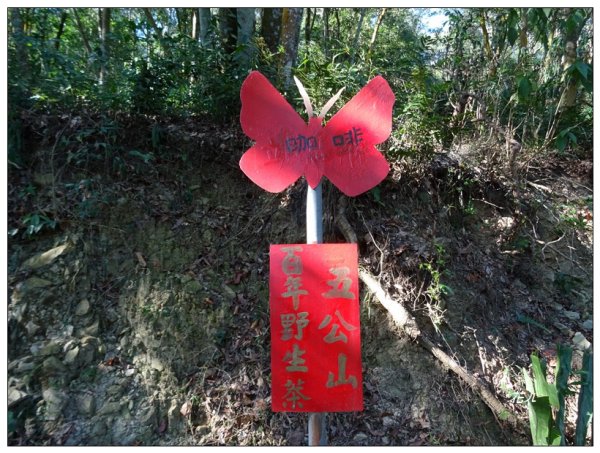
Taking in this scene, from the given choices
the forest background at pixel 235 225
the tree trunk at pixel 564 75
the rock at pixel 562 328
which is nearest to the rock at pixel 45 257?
the forest background at pixel 235 225

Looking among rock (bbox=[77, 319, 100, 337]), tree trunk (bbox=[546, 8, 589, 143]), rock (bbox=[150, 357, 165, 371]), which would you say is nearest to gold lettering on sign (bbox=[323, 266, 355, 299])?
rock (bbox=[150, 357, 165, 371])

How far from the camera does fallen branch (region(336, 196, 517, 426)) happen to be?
3072 mm

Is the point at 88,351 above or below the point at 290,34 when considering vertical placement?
below

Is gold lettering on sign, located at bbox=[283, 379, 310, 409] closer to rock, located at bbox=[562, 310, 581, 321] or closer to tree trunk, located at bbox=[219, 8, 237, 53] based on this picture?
rock, located at bbox=[562, 310, 581, 321]

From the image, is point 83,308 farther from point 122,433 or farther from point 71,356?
point 122,433

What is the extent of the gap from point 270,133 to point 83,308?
235 centimetres

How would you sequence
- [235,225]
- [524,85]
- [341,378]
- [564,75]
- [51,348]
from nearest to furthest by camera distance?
[341,378] → [51,348] → [524,85] → [235,225] → [564,75]

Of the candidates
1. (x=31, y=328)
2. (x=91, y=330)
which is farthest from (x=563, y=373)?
(x=31, y=328)

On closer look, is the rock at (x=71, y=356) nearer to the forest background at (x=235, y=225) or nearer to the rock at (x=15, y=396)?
the forest background at (x=235, y=225)

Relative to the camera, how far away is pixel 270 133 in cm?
216

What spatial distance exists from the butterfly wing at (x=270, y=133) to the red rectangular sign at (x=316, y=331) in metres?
0.40

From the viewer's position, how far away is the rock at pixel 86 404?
2949mm

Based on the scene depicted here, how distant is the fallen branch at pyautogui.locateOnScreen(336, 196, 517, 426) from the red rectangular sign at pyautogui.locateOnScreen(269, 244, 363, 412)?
4.46 ft

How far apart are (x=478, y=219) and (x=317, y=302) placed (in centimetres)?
298
